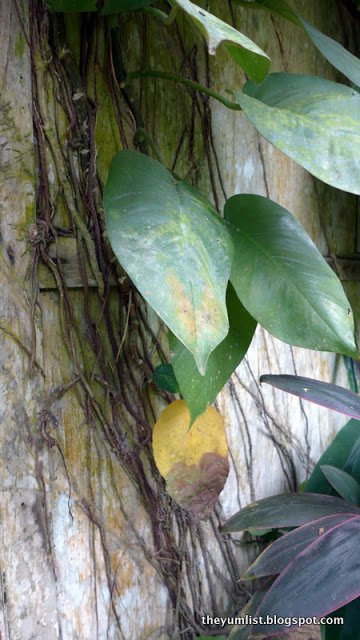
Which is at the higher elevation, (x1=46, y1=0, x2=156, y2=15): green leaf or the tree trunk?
(x1=46, y1=0, x2=156, y2=15): green leaf

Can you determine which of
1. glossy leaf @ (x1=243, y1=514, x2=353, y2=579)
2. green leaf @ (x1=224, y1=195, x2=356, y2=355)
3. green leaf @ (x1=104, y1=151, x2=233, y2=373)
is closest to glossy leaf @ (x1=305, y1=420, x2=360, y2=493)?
glossy leaf @ (x1=243, y1=514, x2=353, y2=579)

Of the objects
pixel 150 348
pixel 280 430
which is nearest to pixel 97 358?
pixel 150 348

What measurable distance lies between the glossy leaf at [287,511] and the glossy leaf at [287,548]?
5 centimetres

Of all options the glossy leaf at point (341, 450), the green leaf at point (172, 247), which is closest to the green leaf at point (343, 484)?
the glossy leaf at point (341, 450)

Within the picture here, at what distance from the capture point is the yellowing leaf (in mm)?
1095

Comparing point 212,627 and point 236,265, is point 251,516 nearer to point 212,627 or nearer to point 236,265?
point 212,627

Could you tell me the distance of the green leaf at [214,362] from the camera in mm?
936

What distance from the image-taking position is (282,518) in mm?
1130

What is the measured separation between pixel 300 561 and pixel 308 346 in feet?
1.23

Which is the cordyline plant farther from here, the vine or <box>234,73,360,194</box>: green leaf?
<box>234,73,360,194</box>: green leaf

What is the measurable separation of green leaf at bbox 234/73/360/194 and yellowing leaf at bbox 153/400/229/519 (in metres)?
0.52

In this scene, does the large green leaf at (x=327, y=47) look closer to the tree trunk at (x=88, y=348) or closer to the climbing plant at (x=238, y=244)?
the climbing plant at (x=238, y=244)

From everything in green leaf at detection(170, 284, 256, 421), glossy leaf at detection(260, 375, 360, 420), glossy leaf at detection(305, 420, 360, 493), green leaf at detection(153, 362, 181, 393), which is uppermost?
green leaf at detection(170, 284, 256, 421)

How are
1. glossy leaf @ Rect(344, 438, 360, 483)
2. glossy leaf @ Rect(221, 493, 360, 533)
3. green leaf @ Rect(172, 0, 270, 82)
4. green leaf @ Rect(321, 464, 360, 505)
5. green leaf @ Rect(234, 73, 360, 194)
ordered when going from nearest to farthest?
green leaf @ Rect(172, 0, 270, 82) < green leaf @ Rect(234, 73, 360, 194) < glossy leaf @ Rect(221, 493, 360, 533) < green leaf @ Rect(321, 464, 360, 505) < glossy leaf @ Rect(344, 438, 360, 483)
